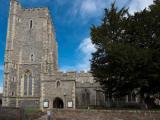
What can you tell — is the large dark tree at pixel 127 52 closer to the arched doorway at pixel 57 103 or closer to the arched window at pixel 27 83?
the arched doorway at pixel 57 103

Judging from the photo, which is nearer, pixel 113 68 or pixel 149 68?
pixel 149 68

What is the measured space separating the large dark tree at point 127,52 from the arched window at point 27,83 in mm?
18346

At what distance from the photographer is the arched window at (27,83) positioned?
50.1 metres

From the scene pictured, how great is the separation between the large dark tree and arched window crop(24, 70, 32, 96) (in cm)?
1835

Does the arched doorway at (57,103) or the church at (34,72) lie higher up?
the church at (34,72)

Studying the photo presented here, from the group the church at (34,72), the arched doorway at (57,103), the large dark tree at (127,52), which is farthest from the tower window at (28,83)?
the large dark tree at (127,52)

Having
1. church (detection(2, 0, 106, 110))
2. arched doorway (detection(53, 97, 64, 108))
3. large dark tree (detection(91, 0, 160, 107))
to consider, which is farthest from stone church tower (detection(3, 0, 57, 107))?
large dark tree (detection(91, 0, 160, 107))

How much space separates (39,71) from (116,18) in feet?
68.0

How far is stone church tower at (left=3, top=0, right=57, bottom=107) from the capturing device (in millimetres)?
49750

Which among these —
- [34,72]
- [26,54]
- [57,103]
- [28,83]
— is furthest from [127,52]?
[26,54]

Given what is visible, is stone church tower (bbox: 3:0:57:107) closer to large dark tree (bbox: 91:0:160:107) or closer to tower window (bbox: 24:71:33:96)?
tower window (bbox: 24:71:33:96)

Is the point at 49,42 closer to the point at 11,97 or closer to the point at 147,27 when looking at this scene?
the point at 11,97

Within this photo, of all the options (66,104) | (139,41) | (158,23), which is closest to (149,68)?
(139,41)

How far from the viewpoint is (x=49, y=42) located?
181 ft
